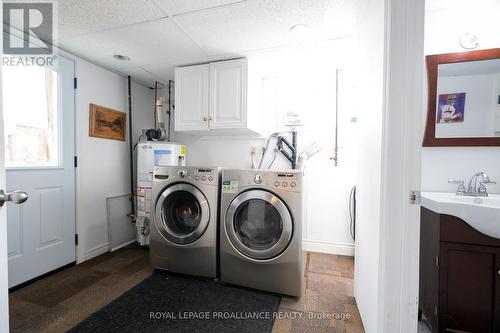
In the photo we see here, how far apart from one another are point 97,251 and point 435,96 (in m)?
3.52

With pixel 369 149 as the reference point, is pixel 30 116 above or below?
above

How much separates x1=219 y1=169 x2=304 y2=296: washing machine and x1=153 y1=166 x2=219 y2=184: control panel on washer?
0.35 feet

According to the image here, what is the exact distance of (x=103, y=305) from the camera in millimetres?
1618

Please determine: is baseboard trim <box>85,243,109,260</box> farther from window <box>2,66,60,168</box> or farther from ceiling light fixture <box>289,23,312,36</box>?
ceiling light fixture <box>289,23,312,36</box>

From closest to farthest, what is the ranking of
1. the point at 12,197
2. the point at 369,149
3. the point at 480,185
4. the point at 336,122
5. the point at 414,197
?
the point at 12,197 < the point at 414,197 < the point at 369,149 < the point at 480,185 < the point at 336,122

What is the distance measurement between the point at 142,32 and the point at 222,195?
149cm

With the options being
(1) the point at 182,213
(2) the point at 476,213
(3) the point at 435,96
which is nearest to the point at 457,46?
(3) the point at 435,96

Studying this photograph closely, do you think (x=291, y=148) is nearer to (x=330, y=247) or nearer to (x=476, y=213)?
(x=330, y=247)

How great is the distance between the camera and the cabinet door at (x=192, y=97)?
232 cm

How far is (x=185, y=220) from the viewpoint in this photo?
6.89 ft

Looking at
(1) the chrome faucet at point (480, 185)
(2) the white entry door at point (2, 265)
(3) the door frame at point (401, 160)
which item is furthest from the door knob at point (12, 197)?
(1) the chrome faucet at point (480, 185)

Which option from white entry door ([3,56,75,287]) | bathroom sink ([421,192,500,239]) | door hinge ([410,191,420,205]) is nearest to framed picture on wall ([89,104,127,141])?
white entry door ([3,56,75,287])

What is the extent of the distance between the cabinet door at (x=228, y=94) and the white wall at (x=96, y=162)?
1.28 m

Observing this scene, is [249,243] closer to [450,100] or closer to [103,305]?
[103,305]
